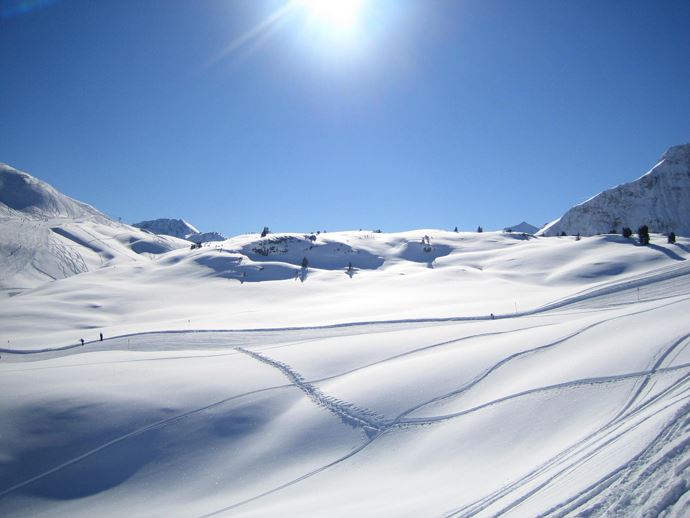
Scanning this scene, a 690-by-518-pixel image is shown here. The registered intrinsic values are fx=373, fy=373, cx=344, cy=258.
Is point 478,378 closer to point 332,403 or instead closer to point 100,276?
point 332,403

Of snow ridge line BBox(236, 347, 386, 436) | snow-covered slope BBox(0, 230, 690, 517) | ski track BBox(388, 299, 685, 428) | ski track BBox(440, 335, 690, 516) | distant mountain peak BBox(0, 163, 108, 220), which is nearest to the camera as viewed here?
ski track BBox(440, 335, 690, 516)

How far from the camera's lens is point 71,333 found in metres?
38.7

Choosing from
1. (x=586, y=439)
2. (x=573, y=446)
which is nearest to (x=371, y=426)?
(x=573, y=446)

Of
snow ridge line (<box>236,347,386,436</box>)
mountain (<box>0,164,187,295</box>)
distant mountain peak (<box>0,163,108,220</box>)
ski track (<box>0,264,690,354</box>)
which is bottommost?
snow ridge line (<box>236,347,386,436</box>)

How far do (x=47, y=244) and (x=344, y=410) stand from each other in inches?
5541

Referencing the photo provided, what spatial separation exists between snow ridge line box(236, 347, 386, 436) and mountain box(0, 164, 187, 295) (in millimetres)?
92484

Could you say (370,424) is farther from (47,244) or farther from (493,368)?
(47,244)

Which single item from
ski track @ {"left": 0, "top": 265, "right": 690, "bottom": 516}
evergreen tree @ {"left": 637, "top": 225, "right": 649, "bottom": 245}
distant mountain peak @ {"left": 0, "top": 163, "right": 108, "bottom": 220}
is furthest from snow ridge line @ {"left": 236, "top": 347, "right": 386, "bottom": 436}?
distant mountain peak @ {"left": 0, "top": 163, "right": 108, "bottom": 220}

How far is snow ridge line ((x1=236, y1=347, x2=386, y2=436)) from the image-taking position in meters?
13.1

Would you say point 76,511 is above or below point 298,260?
below

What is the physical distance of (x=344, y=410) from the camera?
559 inches

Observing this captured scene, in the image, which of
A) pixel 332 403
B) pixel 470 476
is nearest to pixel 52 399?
pixel 332 403

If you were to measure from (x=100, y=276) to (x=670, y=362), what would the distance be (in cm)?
8480

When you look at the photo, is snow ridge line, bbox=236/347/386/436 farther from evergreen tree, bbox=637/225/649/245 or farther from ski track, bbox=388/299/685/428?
A: evergreen tree, bbox=637/225/649/245
